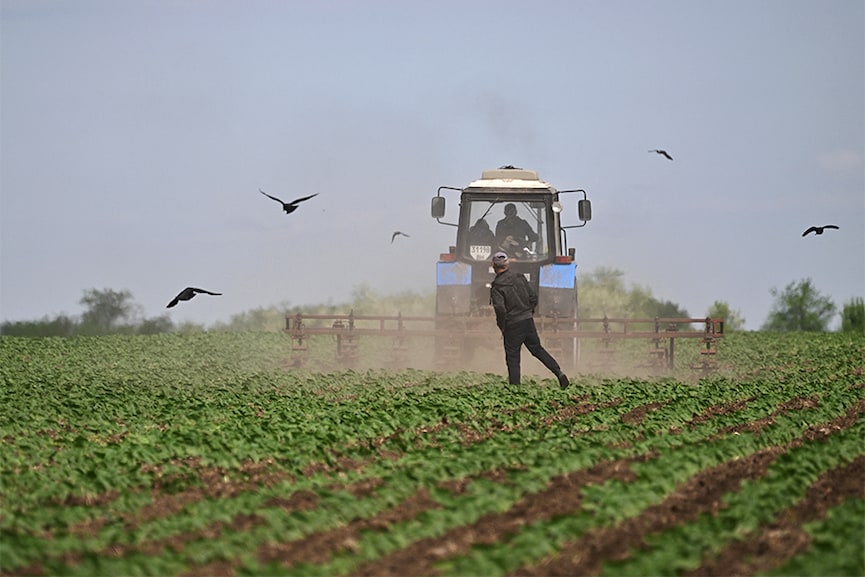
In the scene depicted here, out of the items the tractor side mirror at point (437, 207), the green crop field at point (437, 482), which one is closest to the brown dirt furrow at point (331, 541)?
the green crop field at point (437, 482)

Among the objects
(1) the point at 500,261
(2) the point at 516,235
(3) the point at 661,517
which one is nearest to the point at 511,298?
(1) the point at 500,261

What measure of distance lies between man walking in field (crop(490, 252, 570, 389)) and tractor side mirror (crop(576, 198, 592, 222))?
13.1 feet

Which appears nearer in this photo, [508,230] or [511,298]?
[511,298]

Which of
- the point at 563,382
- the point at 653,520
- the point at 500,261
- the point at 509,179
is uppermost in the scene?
the point at 509,179

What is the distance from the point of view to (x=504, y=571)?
7590 millimetres

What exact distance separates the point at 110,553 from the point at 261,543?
986 mm

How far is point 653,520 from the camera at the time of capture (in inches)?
339

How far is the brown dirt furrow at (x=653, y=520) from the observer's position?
25.2 feet

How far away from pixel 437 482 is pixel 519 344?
9137 mm

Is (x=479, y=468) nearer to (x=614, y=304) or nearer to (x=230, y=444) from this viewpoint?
(x=230, y=444)

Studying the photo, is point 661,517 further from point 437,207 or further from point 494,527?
point 437,207

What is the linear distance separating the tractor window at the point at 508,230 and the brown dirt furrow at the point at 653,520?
12.7 meters

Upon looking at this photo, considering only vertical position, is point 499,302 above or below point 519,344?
above

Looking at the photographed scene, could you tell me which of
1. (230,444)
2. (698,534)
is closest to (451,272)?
(230,444)
